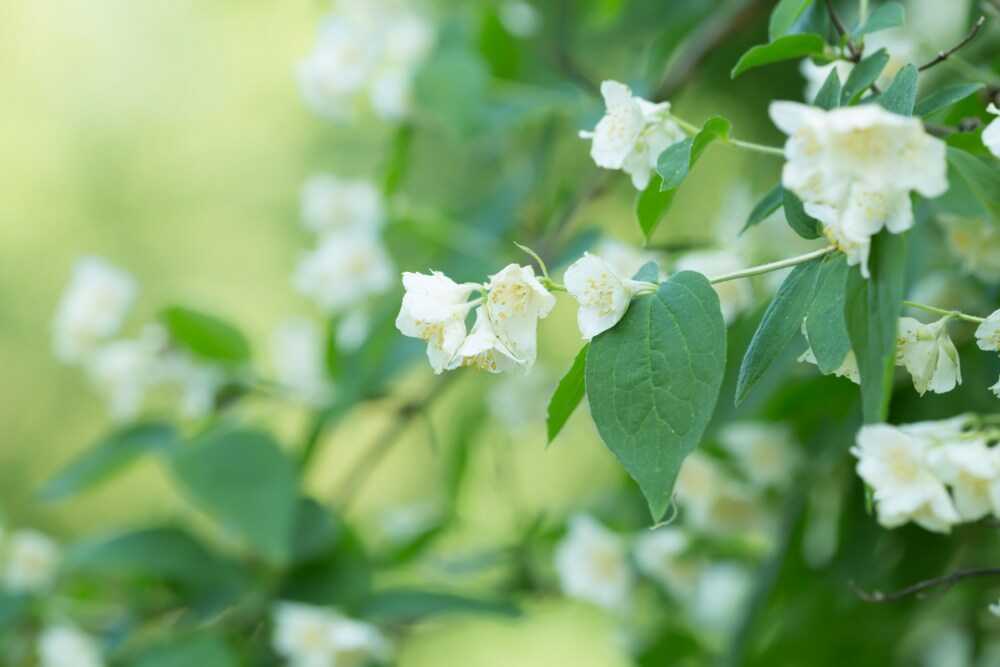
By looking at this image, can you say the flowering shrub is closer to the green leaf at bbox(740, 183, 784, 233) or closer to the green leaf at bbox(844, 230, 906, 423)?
the green leaf at bbox(740, 183, 784, 233)

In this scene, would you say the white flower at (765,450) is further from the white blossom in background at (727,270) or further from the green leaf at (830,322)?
the green leaf at (830,322)

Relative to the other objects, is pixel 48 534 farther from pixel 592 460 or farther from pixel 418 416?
pixel 418 416

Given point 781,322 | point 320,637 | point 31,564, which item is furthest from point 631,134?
point 31,564

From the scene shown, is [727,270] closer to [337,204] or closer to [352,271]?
[352,271]

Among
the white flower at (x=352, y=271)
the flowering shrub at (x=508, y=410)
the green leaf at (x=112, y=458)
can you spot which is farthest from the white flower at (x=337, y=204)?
the green leaf at (x=112, y=458)

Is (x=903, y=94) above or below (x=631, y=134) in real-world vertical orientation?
below

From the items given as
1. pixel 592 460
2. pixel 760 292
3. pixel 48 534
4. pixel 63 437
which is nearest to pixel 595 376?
pixel 760 292
